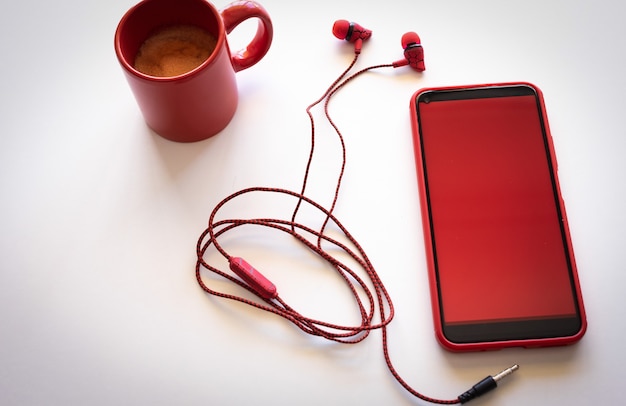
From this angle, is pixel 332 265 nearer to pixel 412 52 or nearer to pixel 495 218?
pixel 495 218

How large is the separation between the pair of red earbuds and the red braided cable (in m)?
0.17

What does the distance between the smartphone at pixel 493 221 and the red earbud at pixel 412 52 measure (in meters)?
0.05

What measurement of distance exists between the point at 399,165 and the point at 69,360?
0.53m

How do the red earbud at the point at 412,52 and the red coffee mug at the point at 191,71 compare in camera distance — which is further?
the red earbud at the point at 412,52

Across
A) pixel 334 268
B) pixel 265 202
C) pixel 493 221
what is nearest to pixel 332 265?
pixel 334 268

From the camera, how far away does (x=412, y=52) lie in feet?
2.86

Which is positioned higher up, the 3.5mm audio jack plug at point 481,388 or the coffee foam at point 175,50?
the coffee foam at point 175,50

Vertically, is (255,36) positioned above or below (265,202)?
above

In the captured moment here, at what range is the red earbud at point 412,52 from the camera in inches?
34.3

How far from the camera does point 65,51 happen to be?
Answer: 35.7 inches

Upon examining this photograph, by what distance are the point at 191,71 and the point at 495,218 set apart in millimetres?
460

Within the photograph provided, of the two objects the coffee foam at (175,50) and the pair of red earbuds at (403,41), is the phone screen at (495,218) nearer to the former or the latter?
the pair of red earbuds at (403,41)

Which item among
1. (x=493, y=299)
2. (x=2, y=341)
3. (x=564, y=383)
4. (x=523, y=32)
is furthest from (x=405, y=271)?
(x=2, y=341)

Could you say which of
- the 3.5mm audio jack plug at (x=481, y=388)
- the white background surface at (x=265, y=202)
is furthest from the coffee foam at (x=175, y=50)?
the 3.5mm audio jack plug at (x=481, y=388)
